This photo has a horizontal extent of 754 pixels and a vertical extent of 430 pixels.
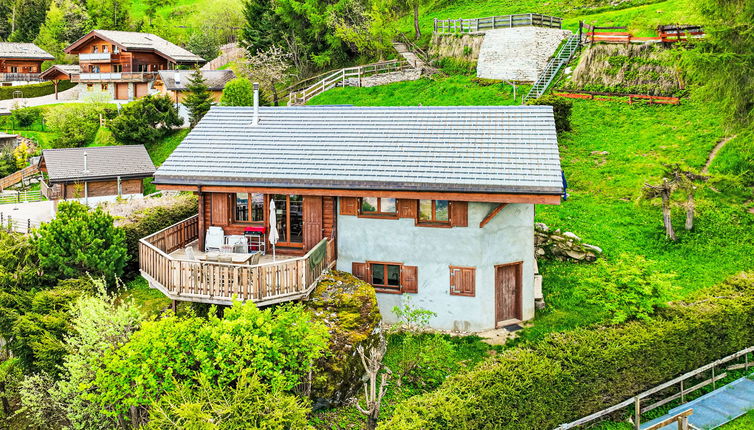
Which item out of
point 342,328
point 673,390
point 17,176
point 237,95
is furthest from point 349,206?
point 17,176

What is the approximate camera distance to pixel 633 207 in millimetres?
23781

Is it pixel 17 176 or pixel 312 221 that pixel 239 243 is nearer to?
pixel 312 221

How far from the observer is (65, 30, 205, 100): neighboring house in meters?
65.1

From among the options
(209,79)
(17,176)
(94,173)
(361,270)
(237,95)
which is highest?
(209,79)

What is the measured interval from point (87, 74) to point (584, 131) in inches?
2285

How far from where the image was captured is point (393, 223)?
17.1 metres

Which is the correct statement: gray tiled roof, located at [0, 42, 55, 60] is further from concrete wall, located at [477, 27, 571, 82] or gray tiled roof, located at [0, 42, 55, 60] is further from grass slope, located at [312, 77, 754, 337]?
grass slope, located at [312, 77, 754, 337]

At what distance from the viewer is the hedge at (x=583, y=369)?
10.8 metres

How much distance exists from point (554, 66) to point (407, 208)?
26.9 metres

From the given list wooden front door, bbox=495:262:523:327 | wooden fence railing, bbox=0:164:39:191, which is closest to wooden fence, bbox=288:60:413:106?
wooden fence railing, bbox=0:164:39:191

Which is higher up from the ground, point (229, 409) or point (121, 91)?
point (121, 91)

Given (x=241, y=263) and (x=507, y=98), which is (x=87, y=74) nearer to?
(x=507, y=98)

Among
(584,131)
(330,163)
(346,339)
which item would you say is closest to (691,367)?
(346,339)

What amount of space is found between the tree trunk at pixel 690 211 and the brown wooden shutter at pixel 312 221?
44.4 ft
